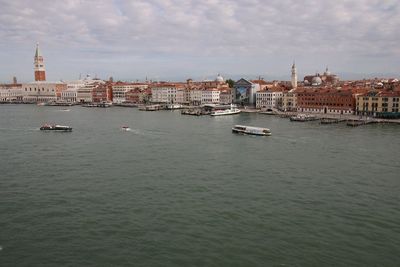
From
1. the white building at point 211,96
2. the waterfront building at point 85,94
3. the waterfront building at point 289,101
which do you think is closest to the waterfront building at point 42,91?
the waterfront building at point 85,94

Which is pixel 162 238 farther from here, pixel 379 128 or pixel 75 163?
pixel 379 128

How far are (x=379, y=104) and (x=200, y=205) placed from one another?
2046cm

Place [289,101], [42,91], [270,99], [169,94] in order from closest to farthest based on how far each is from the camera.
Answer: [289,101] → [270,99] → [169,94] → [42,91]

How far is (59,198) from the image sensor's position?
8.70 meters

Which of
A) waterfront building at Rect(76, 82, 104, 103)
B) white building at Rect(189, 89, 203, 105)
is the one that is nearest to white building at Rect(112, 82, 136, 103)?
waterfront building at Rect(76, 82, 104, 103)

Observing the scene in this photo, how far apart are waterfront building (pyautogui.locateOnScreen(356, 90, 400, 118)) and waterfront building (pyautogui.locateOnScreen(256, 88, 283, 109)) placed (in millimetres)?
7938

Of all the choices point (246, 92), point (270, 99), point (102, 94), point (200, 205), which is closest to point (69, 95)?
point (102, 94)

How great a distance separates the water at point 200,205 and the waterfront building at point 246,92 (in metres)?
21.7

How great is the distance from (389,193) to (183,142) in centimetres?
841

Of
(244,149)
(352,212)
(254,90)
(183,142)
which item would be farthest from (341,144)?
(254,90)

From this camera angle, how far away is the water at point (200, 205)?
6.32 metres

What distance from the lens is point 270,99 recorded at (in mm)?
34344

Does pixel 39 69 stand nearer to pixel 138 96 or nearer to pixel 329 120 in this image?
pixel 138 96

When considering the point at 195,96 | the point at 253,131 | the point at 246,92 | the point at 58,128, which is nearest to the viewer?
the point at 253,131
